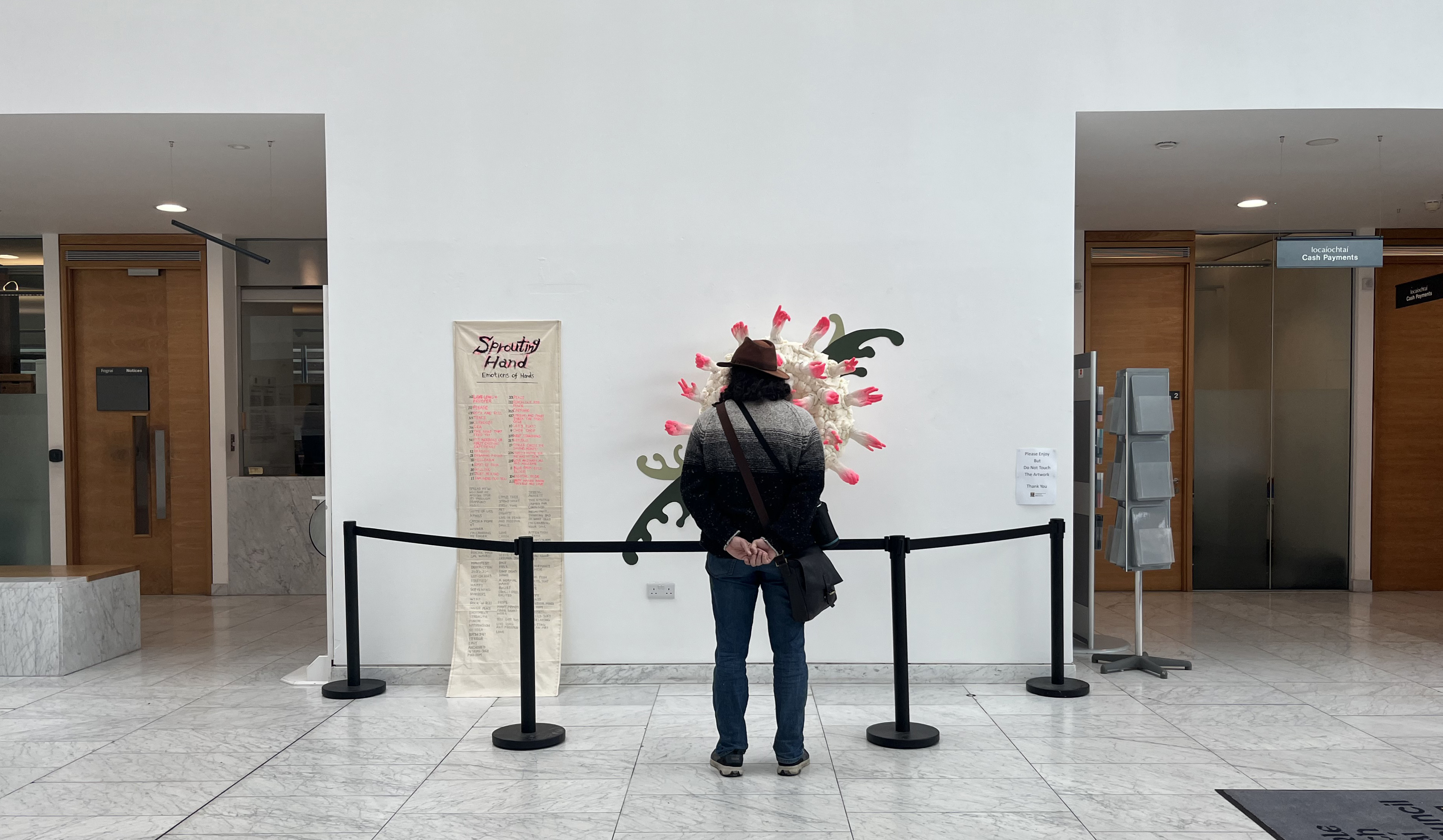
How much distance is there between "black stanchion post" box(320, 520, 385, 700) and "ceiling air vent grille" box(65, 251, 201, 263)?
4.28 metres

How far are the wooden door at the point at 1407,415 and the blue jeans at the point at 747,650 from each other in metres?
6.62

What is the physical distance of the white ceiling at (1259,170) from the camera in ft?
17.1

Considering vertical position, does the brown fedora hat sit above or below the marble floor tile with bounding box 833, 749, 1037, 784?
above

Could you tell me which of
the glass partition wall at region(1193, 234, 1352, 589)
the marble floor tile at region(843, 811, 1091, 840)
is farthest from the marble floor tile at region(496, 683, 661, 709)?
the glass partition wall at region(1193, 234, 1352, 589)

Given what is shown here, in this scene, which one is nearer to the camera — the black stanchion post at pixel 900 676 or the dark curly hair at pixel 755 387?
the dark curly hair at pixel 755 387

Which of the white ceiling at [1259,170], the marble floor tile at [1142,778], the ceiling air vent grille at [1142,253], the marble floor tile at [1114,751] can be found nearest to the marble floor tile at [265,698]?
the marble floor tile at [1114,751]

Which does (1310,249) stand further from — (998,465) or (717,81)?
(717,81)

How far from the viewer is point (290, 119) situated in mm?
5141

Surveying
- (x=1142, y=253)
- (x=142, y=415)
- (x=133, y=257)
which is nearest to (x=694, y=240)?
(x=1142, y=253)

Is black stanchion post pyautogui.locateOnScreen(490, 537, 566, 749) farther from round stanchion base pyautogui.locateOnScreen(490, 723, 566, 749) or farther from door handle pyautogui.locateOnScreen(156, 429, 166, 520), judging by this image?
door handle pyautogui.locateOnScreen(156, 429, 166, 520)

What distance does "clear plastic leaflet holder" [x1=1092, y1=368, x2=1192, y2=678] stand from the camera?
212 inches

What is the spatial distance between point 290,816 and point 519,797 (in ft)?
2.49

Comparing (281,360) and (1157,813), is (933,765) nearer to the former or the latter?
(1157,813)

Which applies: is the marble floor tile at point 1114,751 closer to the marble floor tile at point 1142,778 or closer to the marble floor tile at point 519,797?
the marble floor tile at point 1142,778
